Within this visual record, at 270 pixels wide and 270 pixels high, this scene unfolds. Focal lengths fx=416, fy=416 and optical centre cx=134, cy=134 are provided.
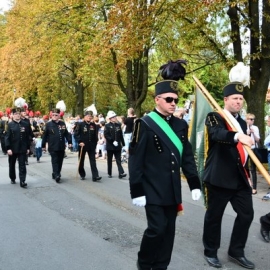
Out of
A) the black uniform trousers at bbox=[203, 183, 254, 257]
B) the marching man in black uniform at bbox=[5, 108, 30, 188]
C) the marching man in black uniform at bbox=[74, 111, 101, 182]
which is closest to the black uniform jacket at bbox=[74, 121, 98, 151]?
the marching man in black uniform at bbox=[74, 111, 101, 182]

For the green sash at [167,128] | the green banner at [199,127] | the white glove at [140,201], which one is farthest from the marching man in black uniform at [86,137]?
the white glove at [140,201]

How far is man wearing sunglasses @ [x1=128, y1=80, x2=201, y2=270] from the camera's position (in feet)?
13.0

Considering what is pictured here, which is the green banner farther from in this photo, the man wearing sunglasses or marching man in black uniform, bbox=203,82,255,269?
the man wearing sunglasses

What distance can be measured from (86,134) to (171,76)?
7.26 metres

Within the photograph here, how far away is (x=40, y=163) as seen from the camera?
15086 mm

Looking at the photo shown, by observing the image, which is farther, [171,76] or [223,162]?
[223,162]

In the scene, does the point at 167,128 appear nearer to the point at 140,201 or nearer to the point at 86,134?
the point at 140,201

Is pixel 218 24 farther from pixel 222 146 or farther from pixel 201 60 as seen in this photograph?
pixel 222 146

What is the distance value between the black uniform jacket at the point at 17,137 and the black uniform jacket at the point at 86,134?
1.47 metres

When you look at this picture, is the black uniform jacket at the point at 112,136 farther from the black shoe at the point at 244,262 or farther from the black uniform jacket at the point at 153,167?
the black uniform jacket at the point at 153,167

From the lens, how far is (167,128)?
4105mm

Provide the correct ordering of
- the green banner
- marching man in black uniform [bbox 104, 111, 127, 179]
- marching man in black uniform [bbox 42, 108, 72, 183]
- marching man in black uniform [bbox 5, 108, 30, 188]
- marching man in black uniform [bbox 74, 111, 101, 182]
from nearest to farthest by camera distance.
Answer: the green banner
marching man in black uniform [bbox 5, 108, 30, 188]
marching man in black uniform [bbox 42, 108, 72, 183]
marching man in black uniform [bbox 74, 111, 101, 182]
marching man in black uniform [bbox 104, 111, 127, 179]

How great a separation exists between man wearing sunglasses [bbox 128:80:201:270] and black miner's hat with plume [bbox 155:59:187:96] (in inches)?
0.4

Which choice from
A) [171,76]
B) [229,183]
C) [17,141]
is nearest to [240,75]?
[171,76]
